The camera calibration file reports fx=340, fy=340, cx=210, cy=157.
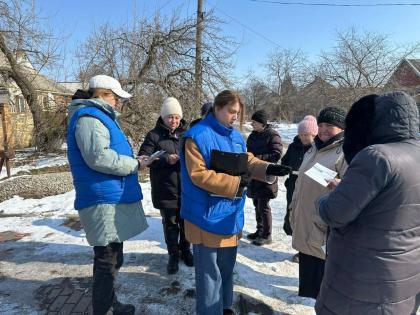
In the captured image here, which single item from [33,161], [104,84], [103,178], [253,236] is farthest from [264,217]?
[33,161]

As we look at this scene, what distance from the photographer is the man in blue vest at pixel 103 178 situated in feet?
7.45

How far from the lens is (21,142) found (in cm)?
1511

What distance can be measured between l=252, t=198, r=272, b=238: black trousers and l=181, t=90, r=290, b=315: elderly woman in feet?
6.14

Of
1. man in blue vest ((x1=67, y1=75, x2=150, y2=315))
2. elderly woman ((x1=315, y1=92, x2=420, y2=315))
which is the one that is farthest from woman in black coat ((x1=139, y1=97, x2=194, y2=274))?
elderly woman ((x1=315, y1=92, x2=420, y2=315))

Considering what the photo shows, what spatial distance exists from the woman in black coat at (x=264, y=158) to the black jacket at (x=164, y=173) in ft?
3.93

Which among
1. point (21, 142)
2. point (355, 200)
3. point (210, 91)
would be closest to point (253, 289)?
point (355, 200)

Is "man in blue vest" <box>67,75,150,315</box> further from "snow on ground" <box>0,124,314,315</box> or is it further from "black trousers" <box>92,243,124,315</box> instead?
"snow on ground" <box>0,124,314,315</box>

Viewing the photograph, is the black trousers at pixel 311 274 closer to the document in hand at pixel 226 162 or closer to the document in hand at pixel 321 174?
the document in hand at pixel 321 174

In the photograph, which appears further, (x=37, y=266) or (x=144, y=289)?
(x=37, y=266)

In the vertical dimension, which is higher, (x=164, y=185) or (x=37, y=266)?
(x=164, y=185)

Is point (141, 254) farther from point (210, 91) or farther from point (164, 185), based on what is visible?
point (210, 91)

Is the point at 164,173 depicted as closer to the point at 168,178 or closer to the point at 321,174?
the point at 168,178

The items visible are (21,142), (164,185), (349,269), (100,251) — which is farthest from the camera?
(21,142)

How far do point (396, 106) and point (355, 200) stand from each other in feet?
1.56
